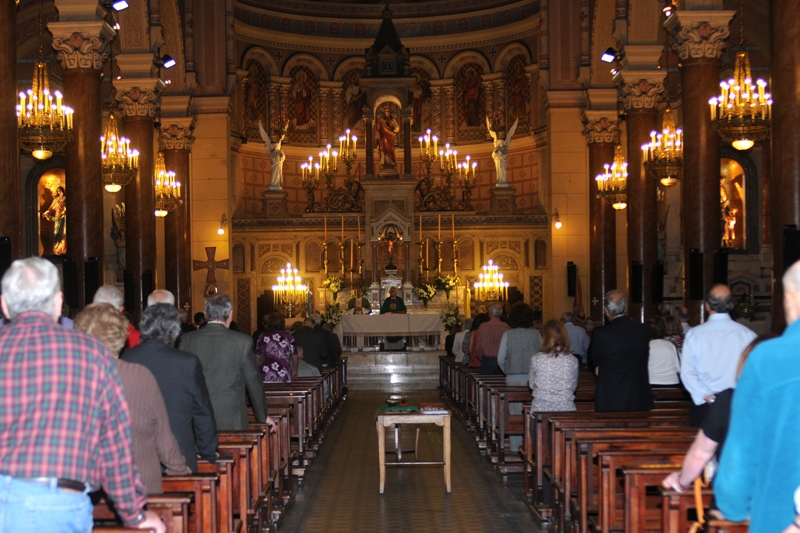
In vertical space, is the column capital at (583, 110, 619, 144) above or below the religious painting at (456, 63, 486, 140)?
below

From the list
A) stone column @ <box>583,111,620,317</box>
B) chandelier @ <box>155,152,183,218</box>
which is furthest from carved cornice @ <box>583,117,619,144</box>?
chandelier @ <box>155,152,183,218</box>

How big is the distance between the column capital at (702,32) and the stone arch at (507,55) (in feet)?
56.7

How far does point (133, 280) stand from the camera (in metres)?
19.8

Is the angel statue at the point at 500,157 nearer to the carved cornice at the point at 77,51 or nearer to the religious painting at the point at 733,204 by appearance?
the religious painting at the point at 733,204

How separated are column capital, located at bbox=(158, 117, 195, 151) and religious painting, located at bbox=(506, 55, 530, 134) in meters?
11.1

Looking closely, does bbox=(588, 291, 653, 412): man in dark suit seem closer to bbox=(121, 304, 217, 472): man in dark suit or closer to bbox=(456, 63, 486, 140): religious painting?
bbox=(121, 304, 217, 472): man in dark suit

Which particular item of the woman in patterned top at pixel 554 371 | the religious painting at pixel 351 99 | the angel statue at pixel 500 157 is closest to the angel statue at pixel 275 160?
the religious painting at pixel 351 99

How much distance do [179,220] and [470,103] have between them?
12.2m

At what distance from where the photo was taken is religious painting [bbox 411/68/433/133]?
35.4 meters

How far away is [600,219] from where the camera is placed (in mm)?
27391

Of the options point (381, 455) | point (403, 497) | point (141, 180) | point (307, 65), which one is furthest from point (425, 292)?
point (403, 497)

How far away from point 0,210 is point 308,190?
64.1ft

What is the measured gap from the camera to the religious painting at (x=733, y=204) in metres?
27.8

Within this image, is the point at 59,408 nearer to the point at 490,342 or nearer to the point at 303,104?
the point at 490,342
